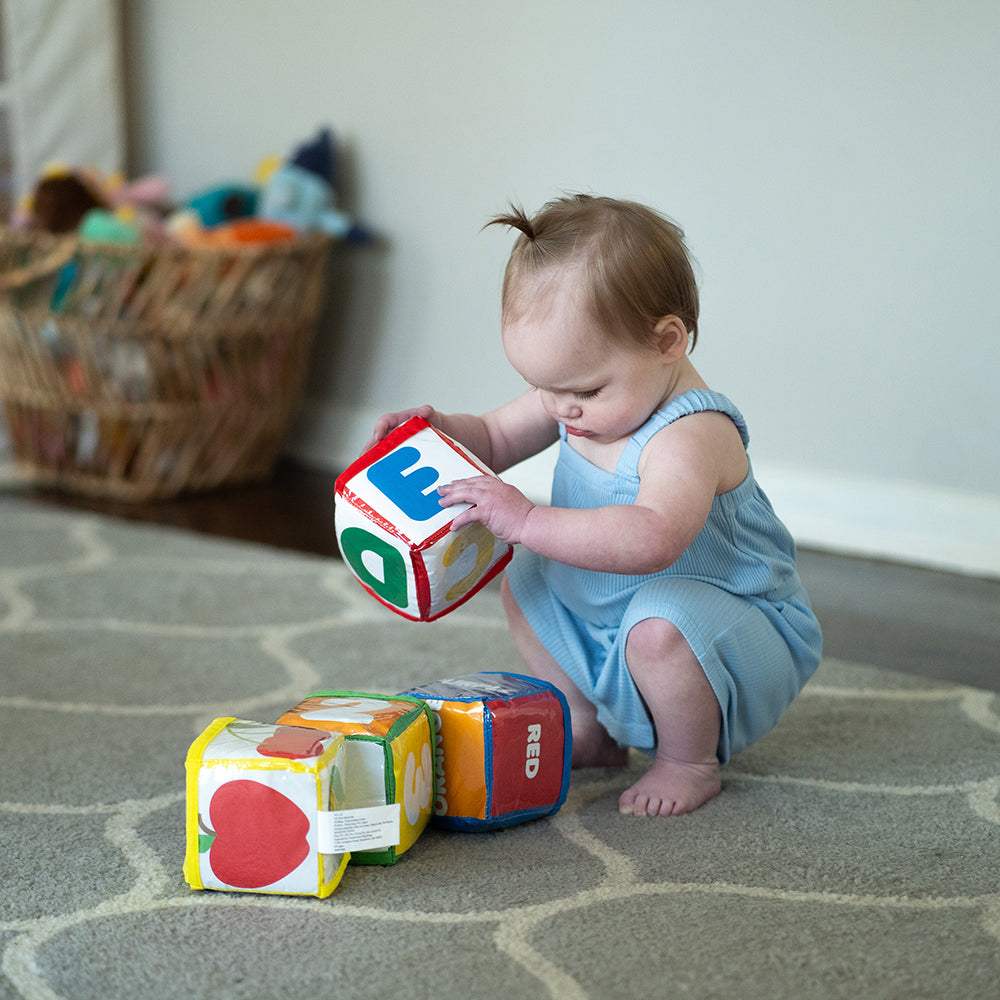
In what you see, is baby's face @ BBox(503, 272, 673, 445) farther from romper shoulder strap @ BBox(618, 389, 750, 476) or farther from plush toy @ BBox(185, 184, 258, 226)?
plush toy @ BBox(185, 184, 258, 226)

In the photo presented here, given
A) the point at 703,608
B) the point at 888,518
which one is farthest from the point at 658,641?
the point at 888,518

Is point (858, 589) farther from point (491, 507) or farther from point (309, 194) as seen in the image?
point (309, 194)

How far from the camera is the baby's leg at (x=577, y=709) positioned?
0.98 meters

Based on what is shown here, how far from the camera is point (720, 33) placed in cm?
166

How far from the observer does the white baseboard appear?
1.59m

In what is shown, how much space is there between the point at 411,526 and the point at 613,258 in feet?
0.75

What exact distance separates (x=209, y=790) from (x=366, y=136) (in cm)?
158

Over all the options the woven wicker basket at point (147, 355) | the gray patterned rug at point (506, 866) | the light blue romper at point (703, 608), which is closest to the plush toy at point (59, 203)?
the woven wicker basket at point (147, 355)

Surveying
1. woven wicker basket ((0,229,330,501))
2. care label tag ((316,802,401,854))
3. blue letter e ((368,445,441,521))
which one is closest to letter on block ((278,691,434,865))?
care label tag ((316,802,401,854))

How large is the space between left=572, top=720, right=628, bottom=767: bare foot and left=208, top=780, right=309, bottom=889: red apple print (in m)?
0.31

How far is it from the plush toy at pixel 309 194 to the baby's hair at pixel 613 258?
123cm

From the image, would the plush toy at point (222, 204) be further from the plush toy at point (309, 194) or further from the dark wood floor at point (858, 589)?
the dark wood floor at point (858, 589)

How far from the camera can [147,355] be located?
6.14 ft

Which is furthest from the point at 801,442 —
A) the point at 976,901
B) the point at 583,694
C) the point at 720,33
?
the point at 976,901
